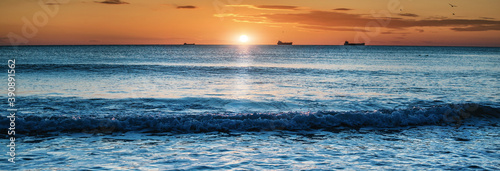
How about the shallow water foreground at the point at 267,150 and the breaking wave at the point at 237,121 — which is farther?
the breaking wave at the point at 237,121

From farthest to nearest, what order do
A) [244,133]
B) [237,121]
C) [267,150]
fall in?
1. [237,121]
2. [244,133]
3. [267,150]

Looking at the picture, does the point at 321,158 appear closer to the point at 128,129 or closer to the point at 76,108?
the point at 128,129

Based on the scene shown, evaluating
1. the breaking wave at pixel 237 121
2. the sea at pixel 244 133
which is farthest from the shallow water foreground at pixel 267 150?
the breaking wave at pixel 237 121

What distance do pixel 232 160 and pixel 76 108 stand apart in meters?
9.92

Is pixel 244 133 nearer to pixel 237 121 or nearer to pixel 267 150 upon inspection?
pixel 237 121

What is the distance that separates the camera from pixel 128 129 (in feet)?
37.6

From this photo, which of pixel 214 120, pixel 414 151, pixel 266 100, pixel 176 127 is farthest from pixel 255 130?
pixel 266 100

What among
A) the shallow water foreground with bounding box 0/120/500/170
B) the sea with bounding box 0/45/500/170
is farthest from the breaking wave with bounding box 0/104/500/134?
the shallow water foreground with bounding box 0/120/500/170

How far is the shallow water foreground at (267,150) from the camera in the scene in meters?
7.68

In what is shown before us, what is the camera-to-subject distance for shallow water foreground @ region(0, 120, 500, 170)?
7680 mm

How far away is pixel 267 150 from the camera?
891cm

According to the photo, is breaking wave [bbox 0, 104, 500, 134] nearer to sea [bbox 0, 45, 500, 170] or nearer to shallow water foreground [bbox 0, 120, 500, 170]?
sea [bbox 0, 45, 500, 170]

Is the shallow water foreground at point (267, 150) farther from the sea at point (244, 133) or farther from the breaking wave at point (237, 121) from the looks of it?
the breaking wave at point (237, 121)

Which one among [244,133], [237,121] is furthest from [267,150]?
Result: [237,121]
